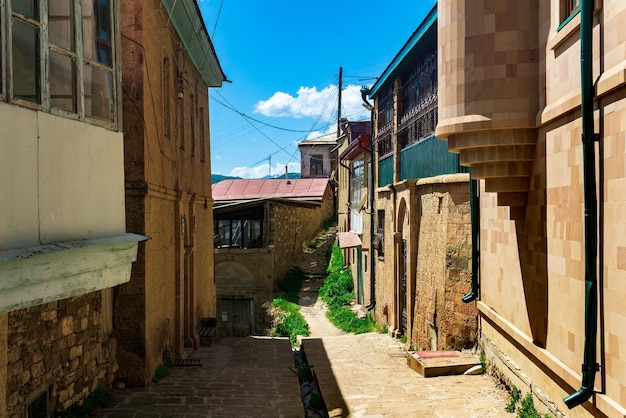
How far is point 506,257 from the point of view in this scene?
688 cm

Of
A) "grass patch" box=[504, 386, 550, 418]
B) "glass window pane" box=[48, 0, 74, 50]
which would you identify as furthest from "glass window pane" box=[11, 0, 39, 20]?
"grass patch" box=[504, 386, 550, 418]

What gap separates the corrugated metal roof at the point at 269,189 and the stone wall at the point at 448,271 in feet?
70.2

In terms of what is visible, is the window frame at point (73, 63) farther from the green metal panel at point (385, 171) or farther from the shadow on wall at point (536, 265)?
the green metal panel at point (385, 171)

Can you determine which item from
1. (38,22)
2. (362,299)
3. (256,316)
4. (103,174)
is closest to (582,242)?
(103,174)

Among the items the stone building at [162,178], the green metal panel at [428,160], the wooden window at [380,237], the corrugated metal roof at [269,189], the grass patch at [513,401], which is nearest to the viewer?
the grass patch at [513,401]

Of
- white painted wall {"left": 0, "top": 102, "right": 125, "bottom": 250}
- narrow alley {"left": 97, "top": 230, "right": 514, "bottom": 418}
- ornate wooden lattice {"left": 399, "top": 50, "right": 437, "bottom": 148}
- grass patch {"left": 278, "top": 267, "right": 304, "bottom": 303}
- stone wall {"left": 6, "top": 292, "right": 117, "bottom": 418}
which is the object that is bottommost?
grass patch {"left": 278, "top": 267, "right": 304, "bottom": 303}

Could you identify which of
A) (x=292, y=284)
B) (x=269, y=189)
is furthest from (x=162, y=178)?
(x=269, y=189)

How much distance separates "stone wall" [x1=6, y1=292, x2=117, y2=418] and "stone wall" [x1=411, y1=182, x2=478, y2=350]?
5.82 m

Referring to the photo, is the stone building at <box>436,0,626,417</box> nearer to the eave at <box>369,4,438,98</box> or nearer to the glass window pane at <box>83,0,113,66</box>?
the glass window pane at <box>83,0,113,66</box>

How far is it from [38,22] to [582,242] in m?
4.92

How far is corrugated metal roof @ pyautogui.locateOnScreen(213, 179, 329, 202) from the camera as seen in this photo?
32.6 meters

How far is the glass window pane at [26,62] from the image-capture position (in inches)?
152

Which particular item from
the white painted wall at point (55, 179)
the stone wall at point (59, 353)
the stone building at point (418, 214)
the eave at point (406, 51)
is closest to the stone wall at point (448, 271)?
the stone building at point (418, 214)

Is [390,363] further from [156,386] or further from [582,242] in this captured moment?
[582,242]
